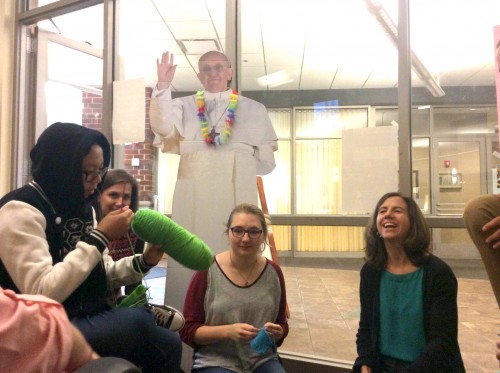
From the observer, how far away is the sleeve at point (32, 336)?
71cm

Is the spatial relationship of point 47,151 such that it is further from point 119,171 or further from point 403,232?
point 403,232

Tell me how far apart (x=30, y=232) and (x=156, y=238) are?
1.23 ft

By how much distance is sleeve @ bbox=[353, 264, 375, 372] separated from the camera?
1.53 metres

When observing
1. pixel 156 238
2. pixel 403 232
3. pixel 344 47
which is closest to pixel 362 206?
pixel 403 232

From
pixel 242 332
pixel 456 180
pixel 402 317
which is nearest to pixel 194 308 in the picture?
pixel 242 332

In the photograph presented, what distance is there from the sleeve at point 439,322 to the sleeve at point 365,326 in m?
0.17

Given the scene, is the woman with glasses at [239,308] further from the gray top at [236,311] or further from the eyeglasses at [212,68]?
the eyeglasses at [212,68]

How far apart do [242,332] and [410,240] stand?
71 centimetres

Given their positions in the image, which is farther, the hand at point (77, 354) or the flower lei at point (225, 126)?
the flower lei at point (225, 126)

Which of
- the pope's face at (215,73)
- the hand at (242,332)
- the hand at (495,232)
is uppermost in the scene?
the pope's face at (215,73)

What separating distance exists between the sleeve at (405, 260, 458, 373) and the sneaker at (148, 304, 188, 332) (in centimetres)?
85

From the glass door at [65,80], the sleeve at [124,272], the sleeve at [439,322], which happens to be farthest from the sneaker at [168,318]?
the glass door at [65,80]

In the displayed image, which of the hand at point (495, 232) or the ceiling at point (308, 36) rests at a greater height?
the ceiling at point (308, 36)

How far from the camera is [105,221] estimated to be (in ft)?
4.43
